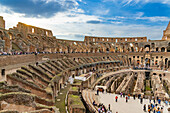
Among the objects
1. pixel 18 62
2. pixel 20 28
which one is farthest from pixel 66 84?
pixel 20 28

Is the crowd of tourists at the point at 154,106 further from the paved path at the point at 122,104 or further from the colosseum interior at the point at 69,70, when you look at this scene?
the colosseum interior at the point at 69,70

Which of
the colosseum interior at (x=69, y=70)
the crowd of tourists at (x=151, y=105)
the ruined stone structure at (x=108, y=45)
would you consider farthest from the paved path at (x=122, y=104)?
the ruined stone structure at (x=108, y=45)

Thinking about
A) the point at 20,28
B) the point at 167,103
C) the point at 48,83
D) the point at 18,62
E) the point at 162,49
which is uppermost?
the point at 20,28

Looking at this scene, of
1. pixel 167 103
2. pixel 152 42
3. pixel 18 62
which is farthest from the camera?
pixel 152 42

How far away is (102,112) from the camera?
13.7 metres

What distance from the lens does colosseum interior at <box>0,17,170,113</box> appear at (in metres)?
12.9

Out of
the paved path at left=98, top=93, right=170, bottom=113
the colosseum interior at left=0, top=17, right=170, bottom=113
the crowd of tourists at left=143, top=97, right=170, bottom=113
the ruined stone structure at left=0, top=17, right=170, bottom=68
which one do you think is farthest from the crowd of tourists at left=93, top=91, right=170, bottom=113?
the ruined stone structure at left=0, top=17, right=170, bottom=68

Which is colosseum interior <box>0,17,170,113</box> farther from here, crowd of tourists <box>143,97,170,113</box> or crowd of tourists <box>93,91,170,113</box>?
crowd of tourists <box>143,97,170,113</box>

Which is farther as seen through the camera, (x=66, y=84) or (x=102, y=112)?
(x=66, y=84)

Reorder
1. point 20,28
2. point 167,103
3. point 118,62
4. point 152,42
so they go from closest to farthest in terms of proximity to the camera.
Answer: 1. point 167,103
2. point 20,28
3. point 118,62
4. point 152,42

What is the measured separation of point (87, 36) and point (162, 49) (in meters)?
28.9

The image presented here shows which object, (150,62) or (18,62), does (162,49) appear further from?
(18,62)

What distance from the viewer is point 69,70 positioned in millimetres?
26516

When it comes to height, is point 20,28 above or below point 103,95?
above
